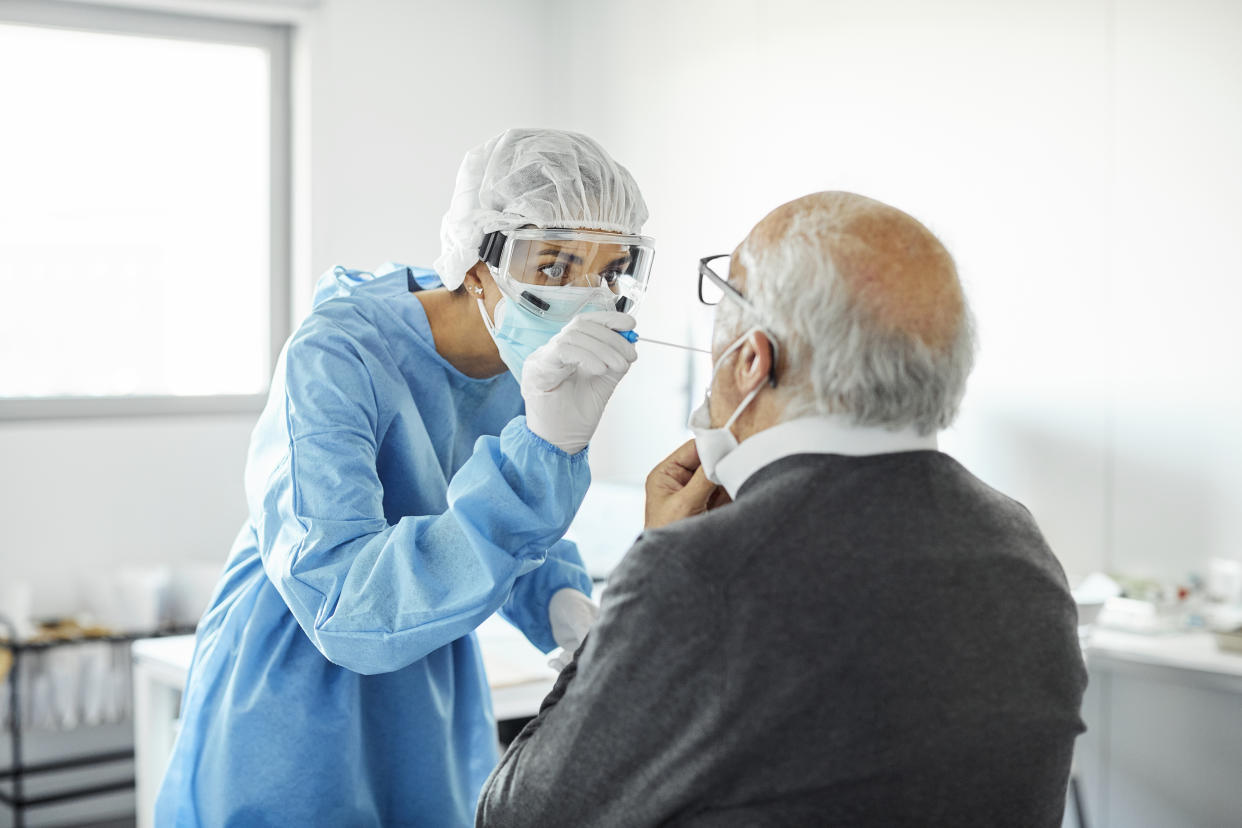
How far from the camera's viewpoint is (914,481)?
94 centimetres

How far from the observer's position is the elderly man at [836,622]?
34.4 inches

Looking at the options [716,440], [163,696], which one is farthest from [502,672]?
[716,440]

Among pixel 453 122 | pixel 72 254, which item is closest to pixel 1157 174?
pixel 453 122

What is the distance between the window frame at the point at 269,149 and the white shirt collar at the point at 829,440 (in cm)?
335

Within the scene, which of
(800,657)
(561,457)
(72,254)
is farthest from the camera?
(72,254)

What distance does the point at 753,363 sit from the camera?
1020mm

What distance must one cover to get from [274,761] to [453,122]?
343cm

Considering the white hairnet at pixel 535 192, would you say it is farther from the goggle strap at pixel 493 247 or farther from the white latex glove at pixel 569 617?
the white latex glove at pixel 569 617

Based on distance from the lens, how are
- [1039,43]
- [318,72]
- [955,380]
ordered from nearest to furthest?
1. [955,380]
2. [1039,43]
3. [318,72]

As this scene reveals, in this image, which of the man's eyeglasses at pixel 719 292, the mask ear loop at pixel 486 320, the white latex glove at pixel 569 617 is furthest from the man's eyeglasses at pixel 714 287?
the white latex glove at pixel 569 617

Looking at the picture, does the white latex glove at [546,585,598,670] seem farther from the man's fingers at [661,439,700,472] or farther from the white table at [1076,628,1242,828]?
the white table at [1076,628,1242,828]

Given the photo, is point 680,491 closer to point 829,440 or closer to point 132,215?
point 829,440

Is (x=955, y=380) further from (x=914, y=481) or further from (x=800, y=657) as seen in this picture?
(x=800, y=657)

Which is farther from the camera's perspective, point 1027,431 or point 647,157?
point 647,157
